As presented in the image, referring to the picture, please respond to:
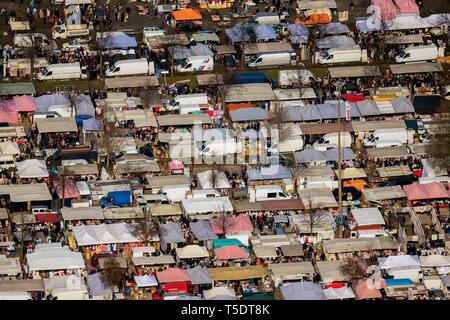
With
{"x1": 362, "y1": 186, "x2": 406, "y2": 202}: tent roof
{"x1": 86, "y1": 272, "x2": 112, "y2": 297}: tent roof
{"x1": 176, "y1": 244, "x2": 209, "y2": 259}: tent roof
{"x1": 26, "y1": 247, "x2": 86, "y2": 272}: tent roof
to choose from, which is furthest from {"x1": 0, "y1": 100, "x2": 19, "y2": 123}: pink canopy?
{"x1": 362, "y1": 186, "x2": 406, "y2": 202}: tent roof

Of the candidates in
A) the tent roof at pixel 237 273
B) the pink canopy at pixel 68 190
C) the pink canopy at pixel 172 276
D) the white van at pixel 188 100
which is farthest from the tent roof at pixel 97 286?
the white van at pixel 188 100

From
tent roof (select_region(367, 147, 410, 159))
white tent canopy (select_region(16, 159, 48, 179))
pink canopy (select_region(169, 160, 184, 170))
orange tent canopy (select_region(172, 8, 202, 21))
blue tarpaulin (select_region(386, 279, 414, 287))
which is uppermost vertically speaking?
orange tent canopy (select_region(172, 8, 202, 21))

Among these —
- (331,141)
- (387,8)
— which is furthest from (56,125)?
(387,8)

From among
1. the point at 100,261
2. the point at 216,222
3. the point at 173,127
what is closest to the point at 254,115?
the point at 173,127

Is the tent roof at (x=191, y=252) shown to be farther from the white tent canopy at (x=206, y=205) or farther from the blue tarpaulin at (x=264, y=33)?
the blue tarpaulin at (x=264, y=33)

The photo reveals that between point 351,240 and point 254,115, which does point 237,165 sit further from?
point 351,240

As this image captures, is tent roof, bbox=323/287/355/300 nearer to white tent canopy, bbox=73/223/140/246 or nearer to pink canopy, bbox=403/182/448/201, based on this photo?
white tent canopy, bbox=73/223/140/246
